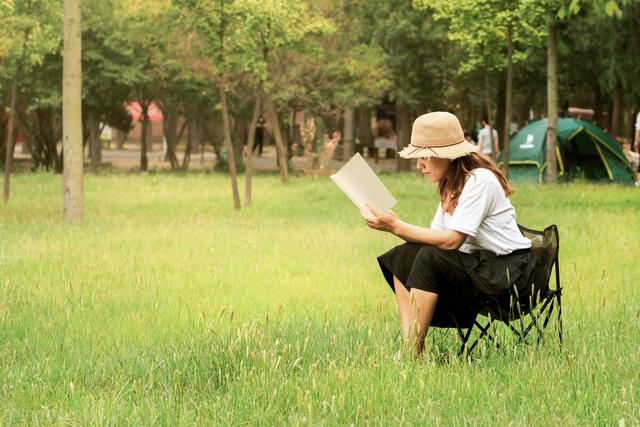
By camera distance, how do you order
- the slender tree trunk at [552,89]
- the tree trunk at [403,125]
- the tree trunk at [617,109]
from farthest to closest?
1. the tree trunk at [403,125]
2. the tree trunk at [617,109]
3. the slender tree trunk at [552,89]

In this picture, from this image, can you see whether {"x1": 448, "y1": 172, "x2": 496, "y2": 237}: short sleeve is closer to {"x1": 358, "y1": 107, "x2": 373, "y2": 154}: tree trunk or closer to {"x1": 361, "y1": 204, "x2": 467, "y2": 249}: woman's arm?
{"x1": 361, "y1": 204, "x2": 467, "y2": 249}: woman's arm

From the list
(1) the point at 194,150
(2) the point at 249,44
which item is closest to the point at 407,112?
(2) the point at 249,44

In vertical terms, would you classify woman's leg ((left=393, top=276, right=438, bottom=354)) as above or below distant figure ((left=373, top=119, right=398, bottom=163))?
below

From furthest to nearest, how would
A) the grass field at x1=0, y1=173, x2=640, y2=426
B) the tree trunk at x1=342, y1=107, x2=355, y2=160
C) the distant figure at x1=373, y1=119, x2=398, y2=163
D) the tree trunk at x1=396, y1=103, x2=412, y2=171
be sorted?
the distant figure at x1=373, y1=119, x2=398, y2=163
the tree trunk at x1=342, y1=107, x2=355, y2=160
the tree trunk at x1=396, y1=103, x2=412, y2=171
the grass field at x1=0, y1=173, x2=640, y2=426

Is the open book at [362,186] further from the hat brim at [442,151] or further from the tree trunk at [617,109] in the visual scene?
the tree trunk at [617,109]

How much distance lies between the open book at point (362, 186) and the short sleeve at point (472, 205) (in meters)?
0.37

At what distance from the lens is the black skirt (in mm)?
5887

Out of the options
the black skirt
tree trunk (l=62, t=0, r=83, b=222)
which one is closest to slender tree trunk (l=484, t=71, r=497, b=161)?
tree trunk (l=62, t=0, r=83, b=222)

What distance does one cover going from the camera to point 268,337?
6449 millimetres

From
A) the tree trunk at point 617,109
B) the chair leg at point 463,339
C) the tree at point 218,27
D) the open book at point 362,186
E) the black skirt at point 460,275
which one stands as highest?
the tree at point 218,27

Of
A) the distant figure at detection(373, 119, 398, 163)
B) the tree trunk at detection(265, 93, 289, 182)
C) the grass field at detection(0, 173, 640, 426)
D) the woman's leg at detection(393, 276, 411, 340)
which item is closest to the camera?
Answer: the grass field at detection(0, 173, 640, 426)

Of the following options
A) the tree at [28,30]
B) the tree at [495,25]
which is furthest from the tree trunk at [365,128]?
the tree at [28,30]

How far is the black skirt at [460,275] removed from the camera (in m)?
5.89

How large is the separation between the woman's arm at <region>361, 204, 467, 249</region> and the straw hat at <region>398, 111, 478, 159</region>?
17.1 inches
